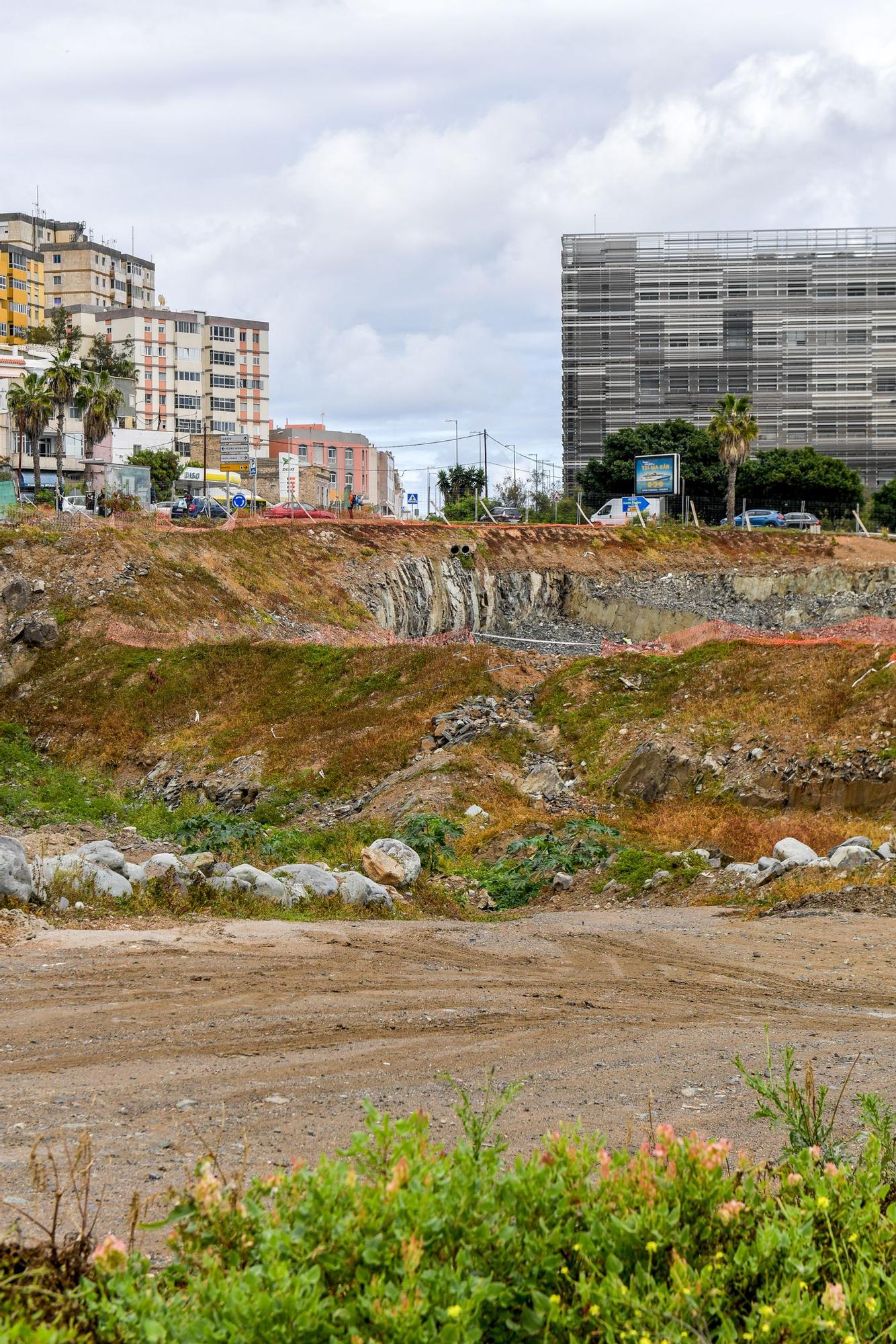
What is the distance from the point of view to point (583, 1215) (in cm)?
473

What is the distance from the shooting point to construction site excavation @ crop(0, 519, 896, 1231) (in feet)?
28.8

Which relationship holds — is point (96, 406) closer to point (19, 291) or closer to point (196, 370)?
point (196, 370)

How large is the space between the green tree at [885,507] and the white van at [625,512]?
85.9ft

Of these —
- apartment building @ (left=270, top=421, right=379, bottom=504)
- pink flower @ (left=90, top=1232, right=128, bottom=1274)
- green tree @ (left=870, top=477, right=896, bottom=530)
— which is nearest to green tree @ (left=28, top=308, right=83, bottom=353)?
apartment building @ (left=270, top=421, right=379, bottom=504)

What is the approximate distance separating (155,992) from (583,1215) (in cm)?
754

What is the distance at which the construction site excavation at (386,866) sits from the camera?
8.77 metres

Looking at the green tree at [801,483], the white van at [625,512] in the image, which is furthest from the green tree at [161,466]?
the green tree at [801,483]

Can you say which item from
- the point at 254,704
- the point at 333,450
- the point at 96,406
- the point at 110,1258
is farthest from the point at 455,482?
the point at 110,1258

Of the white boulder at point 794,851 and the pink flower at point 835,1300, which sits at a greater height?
the pink flower at point 835,1300

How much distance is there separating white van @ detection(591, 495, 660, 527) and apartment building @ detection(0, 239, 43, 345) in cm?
8896

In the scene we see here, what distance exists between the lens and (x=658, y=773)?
2591 cm

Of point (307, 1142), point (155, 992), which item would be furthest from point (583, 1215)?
point (155, 992)

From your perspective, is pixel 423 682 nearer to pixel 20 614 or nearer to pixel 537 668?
pixel 537 668

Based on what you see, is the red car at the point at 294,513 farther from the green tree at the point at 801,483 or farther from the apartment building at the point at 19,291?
the apartment building at the point at 19,291
